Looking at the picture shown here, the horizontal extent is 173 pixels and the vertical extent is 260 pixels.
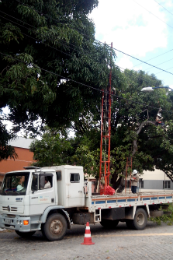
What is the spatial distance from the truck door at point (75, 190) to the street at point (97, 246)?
49.4 inches

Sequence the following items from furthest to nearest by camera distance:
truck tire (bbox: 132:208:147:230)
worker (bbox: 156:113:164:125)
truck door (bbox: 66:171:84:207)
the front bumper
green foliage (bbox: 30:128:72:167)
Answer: worker (bbox: 156:113:164:125) < green foliage (bbox: 30:128:72:167) < truck tire (bbox: 132:208:147:230) < truck door (bbox: 66:171:84:207) < the front bumper

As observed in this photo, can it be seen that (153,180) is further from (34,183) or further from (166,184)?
(34,183)

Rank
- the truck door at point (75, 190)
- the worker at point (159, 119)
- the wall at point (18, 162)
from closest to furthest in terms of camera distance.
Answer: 1. the truck door at point (75, 190)
2. the worker at point (159, 119)
3. the wall at point (18, 162)

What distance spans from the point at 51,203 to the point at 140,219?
4.66 m

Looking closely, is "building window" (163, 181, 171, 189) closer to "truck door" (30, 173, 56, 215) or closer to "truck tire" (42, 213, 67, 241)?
"truck tire" (42, 213, 67, 241)

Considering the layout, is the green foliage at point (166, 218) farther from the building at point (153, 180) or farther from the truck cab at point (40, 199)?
the building at point (153, 180)

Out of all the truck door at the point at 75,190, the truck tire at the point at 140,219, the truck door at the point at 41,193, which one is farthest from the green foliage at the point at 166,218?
the truck door at the point at 41,193

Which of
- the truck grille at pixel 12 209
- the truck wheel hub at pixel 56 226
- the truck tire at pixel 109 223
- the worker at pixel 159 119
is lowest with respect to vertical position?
the truck tire at pixel 109 223

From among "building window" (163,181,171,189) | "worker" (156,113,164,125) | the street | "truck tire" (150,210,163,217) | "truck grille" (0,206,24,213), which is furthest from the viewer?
"building window" (163,181,171,189)

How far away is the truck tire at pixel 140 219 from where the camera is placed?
12.7m

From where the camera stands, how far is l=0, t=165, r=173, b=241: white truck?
32.0 ft

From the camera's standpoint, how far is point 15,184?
33.9 ft

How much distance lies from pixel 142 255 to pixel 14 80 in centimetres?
745

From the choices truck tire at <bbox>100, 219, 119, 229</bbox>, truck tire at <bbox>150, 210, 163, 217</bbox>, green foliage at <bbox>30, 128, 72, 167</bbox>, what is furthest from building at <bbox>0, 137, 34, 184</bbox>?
truck tire at <bbox>150, 210, 163, 217</bbox>
